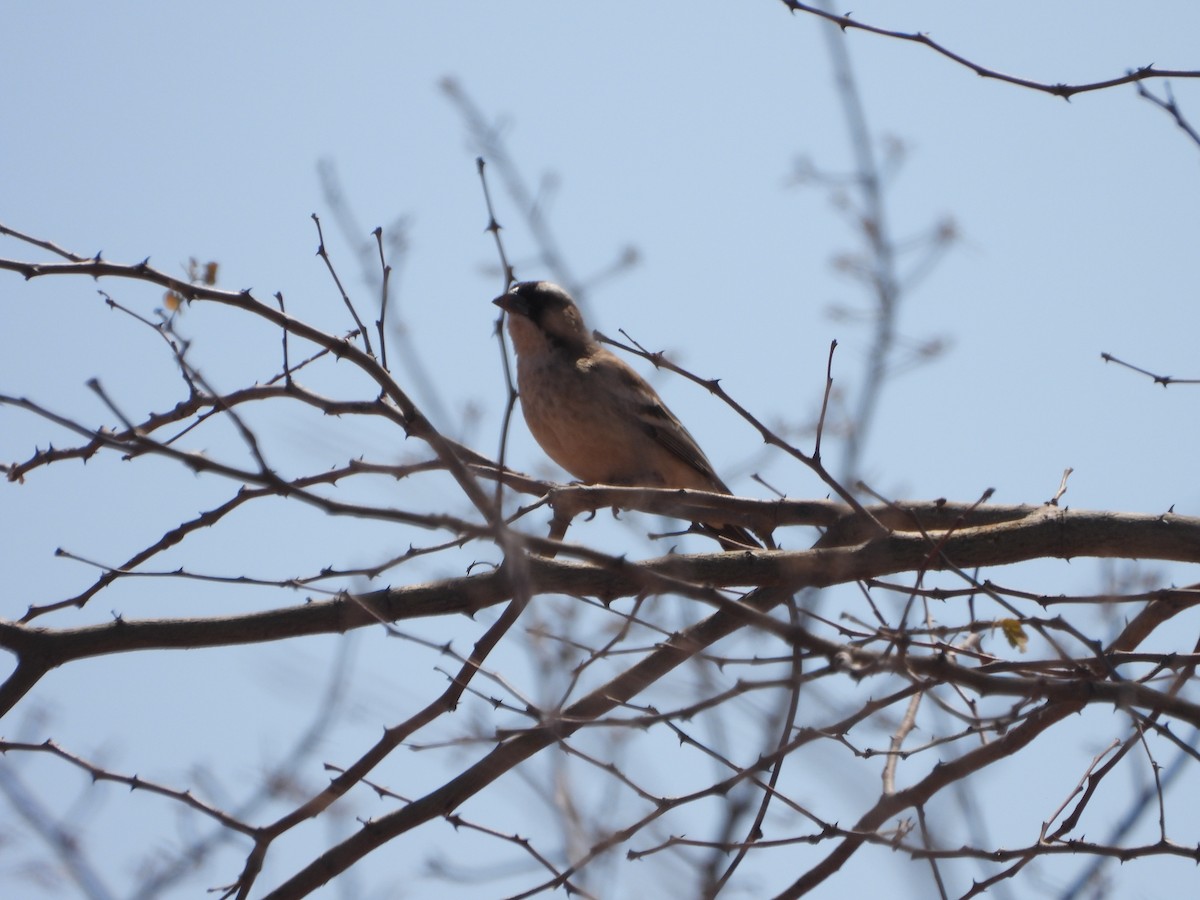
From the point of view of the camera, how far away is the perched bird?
736 cm

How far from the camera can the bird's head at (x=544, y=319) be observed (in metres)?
7.88

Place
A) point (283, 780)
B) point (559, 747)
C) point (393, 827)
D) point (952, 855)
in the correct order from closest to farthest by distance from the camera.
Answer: point (952, 855) < point (559, 747) < point (283, 780) < point (393, 827)

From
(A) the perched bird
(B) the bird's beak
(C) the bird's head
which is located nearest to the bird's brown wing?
(A) the perched bird

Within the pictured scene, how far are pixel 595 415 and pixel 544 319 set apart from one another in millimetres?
941

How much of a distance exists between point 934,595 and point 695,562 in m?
1.30

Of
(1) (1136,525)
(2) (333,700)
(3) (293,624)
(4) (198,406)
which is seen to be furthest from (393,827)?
(1) (1136,525)

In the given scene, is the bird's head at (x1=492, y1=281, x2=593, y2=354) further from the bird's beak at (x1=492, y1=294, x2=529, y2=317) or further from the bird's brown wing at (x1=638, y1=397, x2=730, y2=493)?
the bird's brown wing at (x1=638, y1=397, x2=730, y2=493)

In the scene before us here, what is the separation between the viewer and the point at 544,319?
8.03 meters

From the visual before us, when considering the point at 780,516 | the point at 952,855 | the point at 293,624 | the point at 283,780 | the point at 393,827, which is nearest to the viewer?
the point at 952,855

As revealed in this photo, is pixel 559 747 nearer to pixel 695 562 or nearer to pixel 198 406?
pixel 695 562

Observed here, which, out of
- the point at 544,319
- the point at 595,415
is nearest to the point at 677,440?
the point at 595,415

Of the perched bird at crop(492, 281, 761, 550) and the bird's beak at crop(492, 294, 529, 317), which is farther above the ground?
the bird's beak at crop(492, 294, 529, 317)

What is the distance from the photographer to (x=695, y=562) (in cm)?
454

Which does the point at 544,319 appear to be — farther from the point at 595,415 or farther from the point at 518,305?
the point at 595,415
